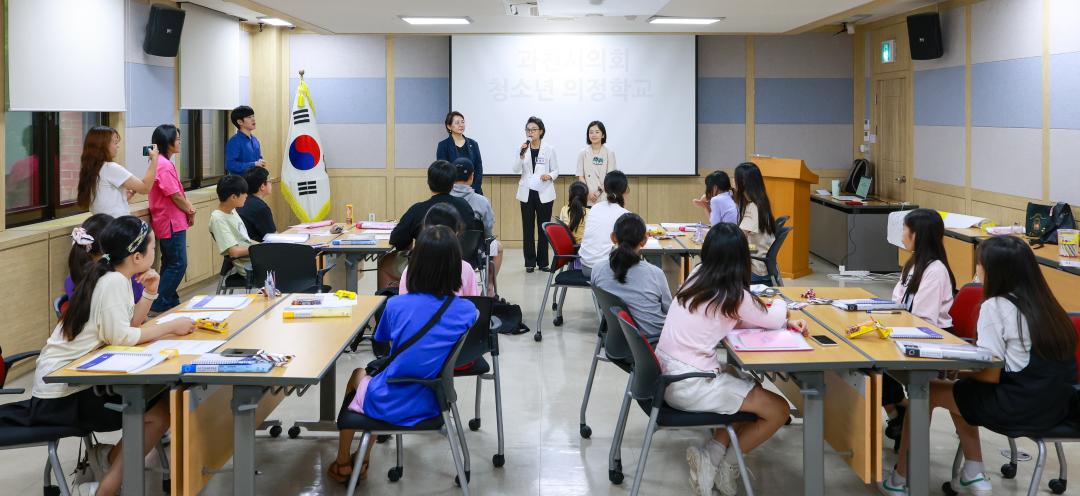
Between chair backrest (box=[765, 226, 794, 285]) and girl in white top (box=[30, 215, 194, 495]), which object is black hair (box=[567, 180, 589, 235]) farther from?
girl in white top (box=[30, 215, 194, 495])

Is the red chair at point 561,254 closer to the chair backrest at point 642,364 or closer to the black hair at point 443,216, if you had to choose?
the black hair at point 443,216

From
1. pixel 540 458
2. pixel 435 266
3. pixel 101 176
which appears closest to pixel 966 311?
pixel 540 458

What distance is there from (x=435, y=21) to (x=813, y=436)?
7.22 metres

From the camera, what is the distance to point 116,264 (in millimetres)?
3867

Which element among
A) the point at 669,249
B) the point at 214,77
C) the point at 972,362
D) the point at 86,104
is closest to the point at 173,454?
the point at 972,362

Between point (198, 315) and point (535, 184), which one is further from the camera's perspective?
point (535, 184)

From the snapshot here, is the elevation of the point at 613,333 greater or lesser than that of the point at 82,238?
lesser

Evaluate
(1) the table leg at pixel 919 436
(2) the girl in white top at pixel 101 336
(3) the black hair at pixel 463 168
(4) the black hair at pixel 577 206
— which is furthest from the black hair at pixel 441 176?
(1) the table leg at pixel 919 436

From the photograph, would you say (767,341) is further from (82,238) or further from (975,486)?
(82,238)

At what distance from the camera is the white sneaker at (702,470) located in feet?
13.5

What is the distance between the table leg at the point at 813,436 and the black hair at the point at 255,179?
169 inches

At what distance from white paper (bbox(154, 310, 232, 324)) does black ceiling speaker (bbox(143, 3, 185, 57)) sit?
4.62 m

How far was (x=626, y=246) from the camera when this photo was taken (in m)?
4.82

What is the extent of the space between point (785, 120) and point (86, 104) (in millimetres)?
7498
